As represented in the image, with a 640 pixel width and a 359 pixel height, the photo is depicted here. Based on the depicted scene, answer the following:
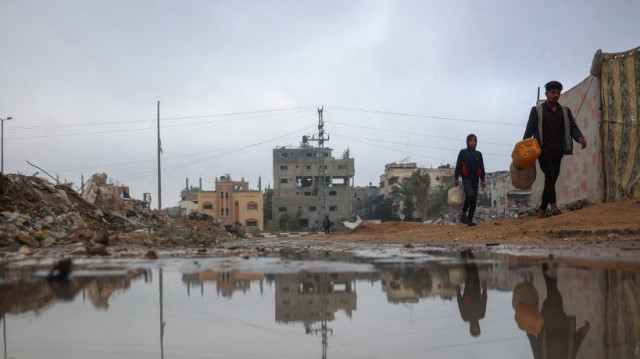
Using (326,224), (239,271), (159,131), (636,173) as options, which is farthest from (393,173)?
(239,271)

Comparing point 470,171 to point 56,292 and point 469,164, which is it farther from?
point 56,292

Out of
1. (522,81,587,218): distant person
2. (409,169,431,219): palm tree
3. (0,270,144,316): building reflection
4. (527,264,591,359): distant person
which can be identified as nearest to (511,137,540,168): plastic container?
(522,81,587,218): distant person

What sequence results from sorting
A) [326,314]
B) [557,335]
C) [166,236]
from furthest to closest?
[166,236] → [326,314] → [557,335]

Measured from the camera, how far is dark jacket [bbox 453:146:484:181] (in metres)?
11.5

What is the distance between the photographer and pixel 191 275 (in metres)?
3.60

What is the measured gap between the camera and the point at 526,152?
9.12 metres

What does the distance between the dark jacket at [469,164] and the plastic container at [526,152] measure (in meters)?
1.87

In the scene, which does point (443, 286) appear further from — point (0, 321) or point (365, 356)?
point (0, 321)

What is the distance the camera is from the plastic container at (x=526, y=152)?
29.4 feet

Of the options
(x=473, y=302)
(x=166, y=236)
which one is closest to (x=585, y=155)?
(x=166, y=236)

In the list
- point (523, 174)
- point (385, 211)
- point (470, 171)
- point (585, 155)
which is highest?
point (585, 155)

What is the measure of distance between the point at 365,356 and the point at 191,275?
216 cm

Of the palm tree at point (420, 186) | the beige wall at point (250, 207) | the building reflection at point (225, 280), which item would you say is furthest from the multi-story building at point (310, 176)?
the building reflection at point (225, 280)

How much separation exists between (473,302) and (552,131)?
23.8 feet
